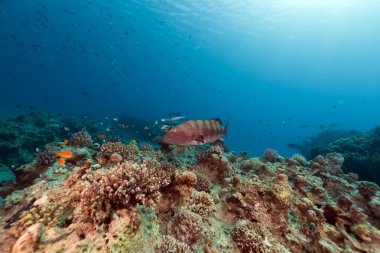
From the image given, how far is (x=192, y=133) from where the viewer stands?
436 centimetres

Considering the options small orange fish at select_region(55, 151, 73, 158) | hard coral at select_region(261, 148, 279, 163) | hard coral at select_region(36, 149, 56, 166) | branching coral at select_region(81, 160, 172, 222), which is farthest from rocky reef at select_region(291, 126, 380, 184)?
hard coral at select_region(36, 149, 56, 166)

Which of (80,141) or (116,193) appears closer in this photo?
(116,193)

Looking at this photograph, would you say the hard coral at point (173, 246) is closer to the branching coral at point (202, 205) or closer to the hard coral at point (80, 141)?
the branching coral at point (202, 205)

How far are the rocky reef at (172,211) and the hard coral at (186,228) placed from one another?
0.6 inches

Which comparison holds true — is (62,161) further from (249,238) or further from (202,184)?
(249,238)

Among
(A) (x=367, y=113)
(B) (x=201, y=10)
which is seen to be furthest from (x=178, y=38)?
(A) (x=367, y=113)

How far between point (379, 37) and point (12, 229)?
300 ft

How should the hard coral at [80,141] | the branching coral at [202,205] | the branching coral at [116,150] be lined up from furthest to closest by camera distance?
the hard coral at [80,141] → the branching coral at [116,150] → the branching coral at [202,205]

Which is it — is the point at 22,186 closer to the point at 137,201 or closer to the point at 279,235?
the point at 137,201

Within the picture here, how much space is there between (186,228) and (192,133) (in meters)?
1.84

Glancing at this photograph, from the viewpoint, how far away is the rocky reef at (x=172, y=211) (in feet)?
8.51

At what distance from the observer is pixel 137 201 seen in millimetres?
2887

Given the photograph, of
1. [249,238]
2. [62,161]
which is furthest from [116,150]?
[249,238]

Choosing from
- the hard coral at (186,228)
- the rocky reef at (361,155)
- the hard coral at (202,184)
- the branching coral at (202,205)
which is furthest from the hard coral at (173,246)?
the rocky reef at (361,155)
